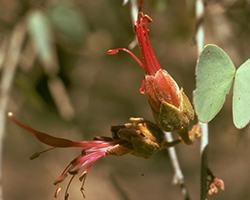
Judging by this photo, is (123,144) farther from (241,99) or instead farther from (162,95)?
(241,99)

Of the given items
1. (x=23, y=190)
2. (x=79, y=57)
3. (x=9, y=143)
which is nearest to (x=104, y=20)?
(x=79, y=57)

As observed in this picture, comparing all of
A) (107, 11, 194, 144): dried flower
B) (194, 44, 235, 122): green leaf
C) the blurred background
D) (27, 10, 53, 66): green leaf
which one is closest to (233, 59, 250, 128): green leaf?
(194, 44, 235, 122): green leaf

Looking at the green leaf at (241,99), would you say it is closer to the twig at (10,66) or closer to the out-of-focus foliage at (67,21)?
the twig at (10,66)

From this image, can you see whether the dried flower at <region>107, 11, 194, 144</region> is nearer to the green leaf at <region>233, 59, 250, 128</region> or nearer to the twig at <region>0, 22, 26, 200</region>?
the green leaf at <region>233, 59, 250, 128</region>

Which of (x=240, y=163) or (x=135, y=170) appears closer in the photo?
(x=135, y=170)

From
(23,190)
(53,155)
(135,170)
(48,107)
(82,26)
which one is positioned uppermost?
(82,26)

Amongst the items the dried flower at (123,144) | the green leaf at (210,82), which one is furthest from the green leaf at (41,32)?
the green leaf at (210,82)

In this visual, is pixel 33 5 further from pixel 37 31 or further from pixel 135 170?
pixel 135 170
